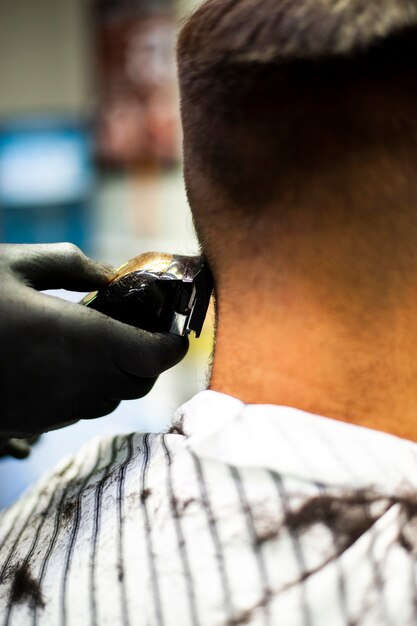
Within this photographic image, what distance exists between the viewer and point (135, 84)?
491 cm

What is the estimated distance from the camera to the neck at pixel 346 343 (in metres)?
0.80

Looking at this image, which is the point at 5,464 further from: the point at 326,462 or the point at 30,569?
the point at 326,462

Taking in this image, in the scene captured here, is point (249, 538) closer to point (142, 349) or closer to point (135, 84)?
point (142, 349)

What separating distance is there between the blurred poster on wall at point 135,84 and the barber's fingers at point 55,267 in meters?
3.76

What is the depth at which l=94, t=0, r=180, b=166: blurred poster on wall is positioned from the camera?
15.6 ft

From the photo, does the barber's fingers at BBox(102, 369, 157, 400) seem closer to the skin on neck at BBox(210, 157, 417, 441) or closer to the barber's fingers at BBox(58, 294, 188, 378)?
the barber's fingers at BBox(58, 294, 188, 378)

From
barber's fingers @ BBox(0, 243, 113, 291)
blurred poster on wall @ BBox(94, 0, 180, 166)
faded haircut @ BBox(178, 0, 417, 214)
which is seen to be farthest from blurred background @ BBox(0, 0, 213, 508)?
faded haircut @ BBox(178, 0, 417, 214)

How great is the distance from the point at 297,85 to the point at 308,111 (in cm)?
3

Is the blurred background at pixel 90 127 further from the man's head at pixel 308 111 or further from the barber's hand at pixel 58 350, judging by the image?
the man's head at pixel 308 111

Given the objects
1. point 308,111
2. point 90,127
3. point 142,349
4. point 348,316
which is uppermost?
point 308,111

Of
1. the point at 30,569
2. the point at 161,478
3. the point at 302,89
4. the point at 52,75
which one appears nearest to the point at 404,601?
the point at 161,478

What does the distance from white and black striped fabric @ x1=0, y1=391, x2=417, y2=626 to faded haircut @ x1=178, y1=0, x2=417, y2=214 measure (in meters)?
0.29

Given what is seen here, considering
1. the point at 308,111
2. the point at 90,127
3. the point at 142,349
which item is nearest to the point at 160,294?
the point at 142,349

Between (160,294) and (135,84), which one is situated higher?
(160,294)
